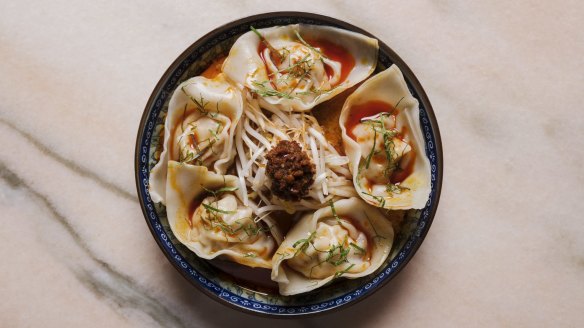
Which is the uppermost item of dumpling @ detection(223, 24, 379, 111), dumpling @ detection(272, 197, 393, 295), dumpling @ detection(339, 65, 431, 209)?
dumpling @ detection(223, 24, 379, 111)

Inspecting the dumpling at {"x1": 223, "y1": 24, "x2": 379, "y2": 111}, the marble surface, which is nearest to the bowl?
the dumpling at {"x1": 223, "y1": 24, "x2": 379, "y2": 111}

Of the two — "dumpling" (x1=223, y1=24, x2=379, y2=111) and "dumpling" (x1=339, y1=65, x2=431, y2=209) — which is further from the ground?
"dumpling" (x1=223, y1=24, x2=379, y2=111)

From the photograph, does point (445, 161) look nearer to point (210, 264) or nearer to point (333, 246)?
point (333, 246)

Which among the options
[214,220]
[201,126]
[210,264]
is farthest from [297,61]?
[210,264]

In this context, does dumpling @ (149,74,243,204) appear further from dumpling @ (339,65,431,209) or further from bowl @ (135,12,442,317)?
dumpling @ (339,65,431,209)

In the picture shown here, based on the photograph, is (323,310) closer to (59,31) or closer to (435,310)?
(435,310)

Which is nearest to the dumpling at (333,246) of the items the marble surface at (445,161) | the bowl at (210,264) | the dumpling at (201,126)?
the bowl at (210,264)
